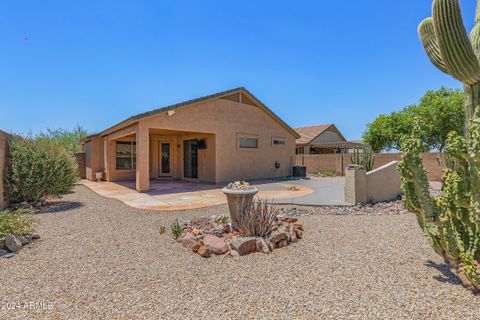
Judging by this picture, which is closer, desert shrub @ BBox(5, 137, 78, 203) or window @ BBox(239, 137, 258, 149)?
desert shrub @ BBox(5, 137, 78, 203)

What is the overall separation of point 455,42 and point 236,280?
12.8 feet

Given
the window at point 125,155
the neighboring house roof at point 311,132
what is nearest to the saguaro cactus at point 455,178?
the window at point 125,155

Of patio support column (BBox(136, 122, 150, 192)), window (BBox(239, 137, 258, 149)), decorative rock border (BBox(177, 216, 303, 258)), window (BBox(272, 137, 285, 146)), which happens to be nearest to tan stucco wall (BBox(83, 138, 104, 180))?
patio support column (BBox(136, 122, 150, 192))

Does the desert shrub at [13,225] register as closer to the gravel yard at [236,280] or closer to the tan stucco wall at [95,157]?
the gravel yard at [236,280]

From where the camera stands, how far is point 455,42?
9.86ft

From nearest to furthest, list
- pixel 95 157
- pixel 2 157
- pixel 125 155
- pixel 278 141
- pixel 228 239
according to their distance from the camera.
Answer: pixel 228 239 → pixel 2 157 → pixel 125 155 → pixel 95 157 → pixel 278 141

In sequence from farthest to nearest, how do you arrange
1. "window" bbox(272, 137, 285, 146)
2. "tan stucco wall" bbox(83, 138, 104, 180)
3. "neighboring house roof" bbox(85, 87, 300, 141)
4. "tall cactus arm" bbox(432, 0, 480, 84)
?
"window" bbox(272, 137, 285, 146)
"tan stucco wall" bbox(83, 138, 104, 180)
"neighboring house roof" bbox(85, 87, 300, 141)
"tall cactus arm" bbox(432, 0, 480, 84)

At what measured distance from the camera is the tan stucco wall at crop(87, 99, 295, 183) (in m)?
12.3

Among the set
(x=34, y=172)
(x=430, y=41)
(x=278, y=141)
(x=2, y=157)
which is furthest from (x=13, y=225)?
(x=278, y=141)

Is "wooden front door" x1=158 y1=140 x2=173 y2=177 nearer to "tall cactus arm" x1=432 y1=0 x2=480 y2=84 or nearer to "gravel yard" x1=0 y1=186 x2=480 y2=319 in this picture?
"gravel yard" x1=0 y1=186 x2=480 y2=319

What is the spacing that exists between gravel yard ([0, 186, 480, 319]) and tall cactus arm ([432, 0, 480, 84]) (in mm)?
2505

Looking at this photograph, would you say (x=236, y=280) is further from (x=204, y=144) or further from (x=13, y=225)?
(x=204, y=144)

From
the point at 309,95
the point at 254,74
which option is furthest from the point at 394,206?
the point at 309,95

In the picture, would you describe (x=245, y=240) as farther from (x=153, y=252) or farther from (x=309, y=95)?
(x=309, y=95)
